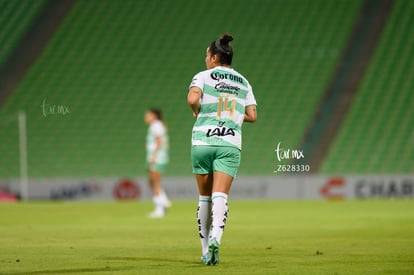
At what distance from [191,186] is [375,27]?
8329 millimetres

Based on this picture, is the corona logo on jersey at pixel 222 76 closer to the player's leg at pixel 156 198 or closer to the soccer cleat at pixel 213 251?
the soccer cleat at pixel 213 251

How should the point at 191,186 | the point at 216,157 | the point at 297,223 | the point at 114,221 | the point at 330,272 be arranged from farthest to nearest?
the point at 191,186 → the point at 114,221 → the point at 297,223 → the point at 216,157 → the point at 330,272

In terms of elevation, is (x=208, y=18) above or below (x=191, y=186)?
above

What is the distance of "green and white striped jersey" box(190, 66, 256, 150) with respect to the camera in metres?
9.31

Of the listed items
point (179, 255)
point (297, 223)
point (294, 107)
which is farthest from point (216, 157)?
point (294, 107)

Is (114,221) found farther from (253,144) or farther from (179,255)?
(253,144)

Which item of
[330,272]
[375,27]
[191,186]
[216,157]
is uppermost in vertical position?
[375,27]

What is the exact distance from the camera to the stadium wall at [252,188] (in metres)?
24.5

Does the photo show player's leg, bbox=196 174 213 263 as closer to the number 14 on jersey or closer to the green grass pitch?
the green grass pitch

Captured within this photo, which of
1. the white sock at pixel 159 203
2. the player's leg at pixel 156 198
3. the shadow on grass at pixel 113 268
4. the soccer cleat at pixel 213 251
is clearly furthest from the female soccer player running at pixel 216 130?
the white sock at pixel 159 203

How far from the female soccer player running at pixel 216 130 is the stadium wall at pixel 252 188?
1558 cm

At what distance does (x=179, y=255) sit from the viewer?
1027 cm

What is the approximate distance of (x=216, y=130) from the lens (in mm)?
9312

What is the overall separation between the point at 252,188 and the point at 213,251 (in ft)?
55.2
